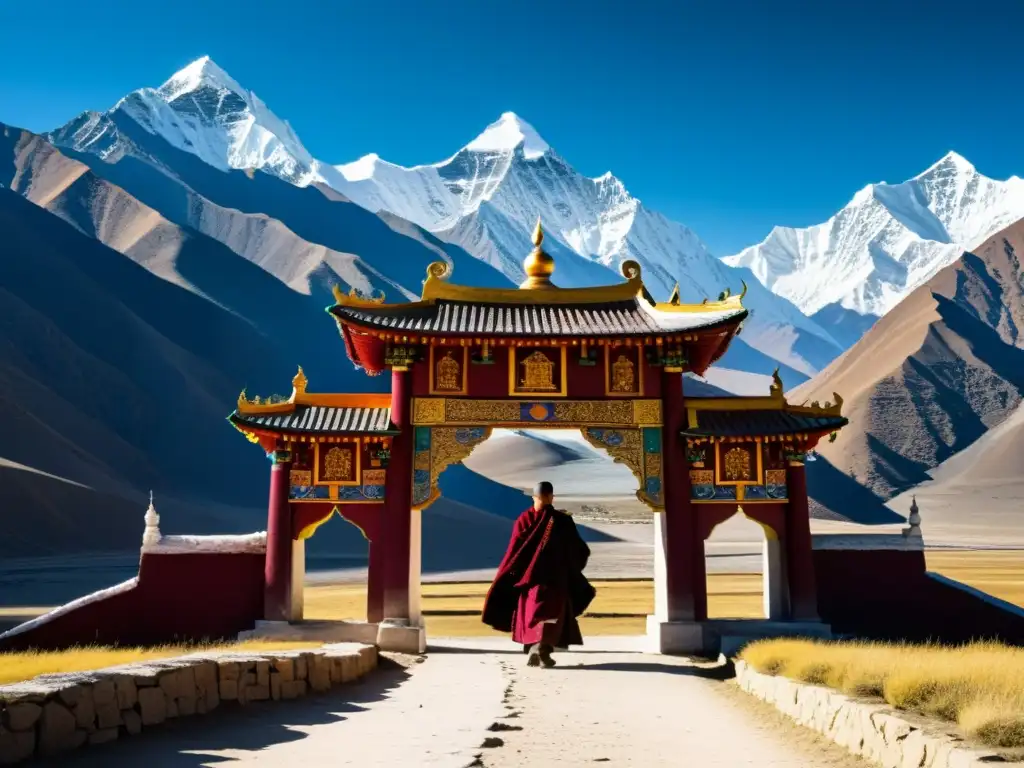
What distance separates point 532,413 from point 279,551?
479cm

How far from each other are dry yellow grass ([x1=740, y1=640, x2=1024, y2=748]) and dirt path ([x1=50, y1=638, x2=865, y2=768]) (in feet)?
1.98

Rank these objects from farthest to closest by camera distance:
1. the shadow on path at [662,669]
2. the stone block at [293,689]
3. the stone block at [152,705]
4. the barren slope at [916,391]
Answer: the barren slope at [916,391] → the shadow on path at [662,669] → the stone block at [293,689] → the stone block at [152,705]

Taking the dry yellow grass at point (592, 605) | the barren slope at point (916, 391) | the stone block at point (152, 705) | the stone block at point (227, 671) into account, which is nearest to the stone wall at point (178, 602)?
the dry yellow grass at point (592, 605)

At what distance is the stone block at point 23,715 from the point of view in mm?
6734

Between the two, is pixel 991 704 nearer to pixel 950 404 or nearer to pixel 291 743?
pixel 291 743

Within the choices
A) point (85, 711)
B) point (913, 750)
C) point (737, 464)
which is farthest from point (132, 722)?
point (737, 464)

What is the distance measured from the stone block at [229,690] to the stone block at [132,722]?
1477mm

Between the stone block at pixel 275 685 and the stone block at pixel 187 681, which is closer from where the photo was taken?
the stone block at pixel 187 681

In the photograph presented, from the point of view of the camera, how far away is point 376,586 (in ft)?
58.0

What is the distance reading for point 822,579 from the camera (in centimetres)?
1842

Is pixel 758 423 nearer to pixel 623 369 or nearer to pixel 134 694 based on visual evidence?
pixel 623 369

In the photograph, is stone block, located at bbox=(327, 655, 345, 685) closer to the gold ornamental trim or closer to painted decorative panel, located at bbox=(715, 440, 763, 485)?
the gold ornamental trim

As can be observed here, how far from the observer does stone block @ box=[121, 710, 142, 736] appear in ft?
26.2

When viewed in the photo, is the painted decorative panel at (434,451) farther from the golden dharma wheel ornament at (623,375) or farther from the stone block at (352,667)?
the stone block at (352,667)
